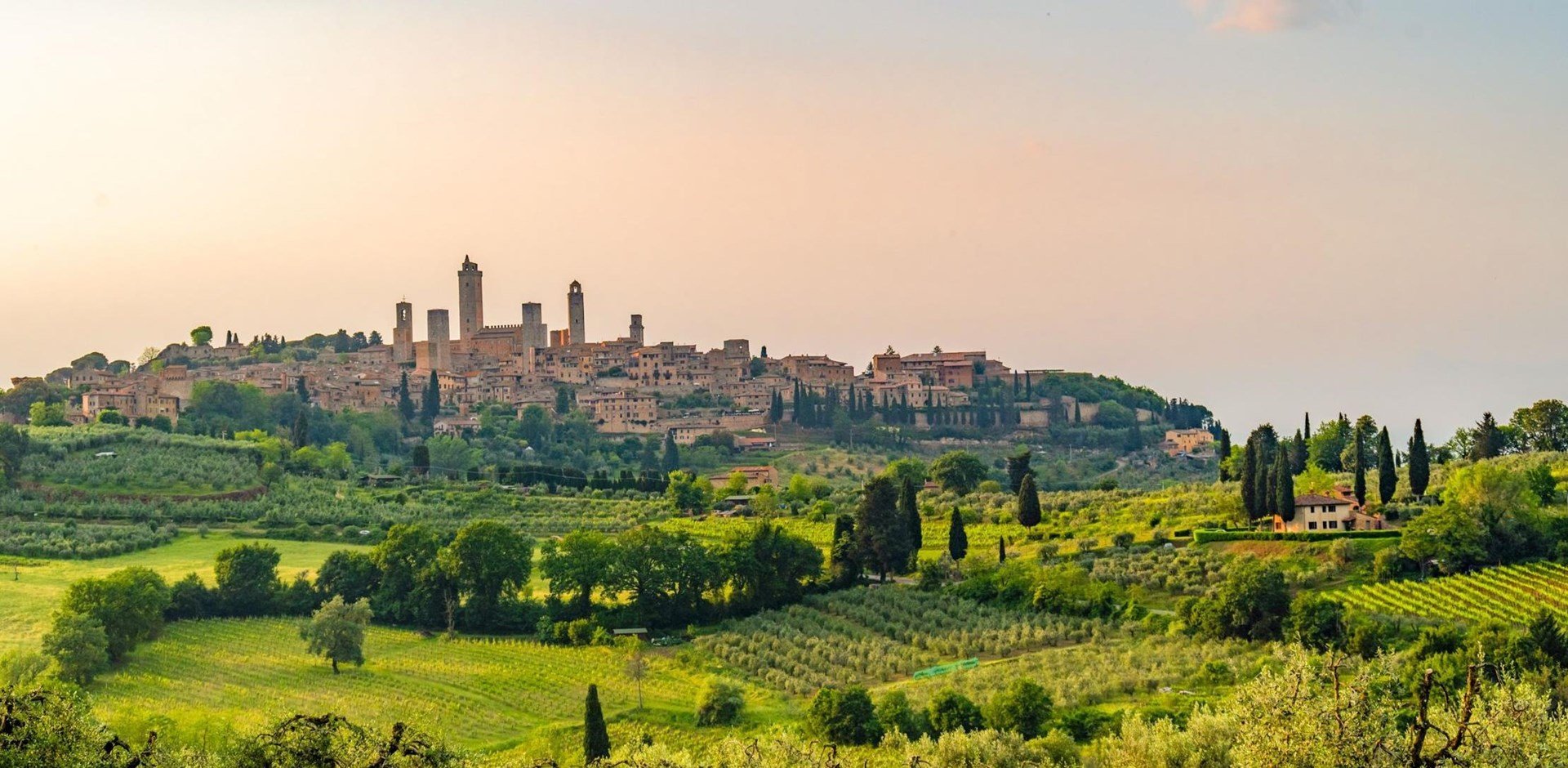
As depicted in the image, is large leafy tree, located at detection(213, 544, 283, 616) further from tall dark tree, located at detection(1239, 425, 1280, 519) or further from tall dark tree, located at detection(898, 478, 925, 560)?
tall dark tree, located at detection(1239, 425, 1280, 519)

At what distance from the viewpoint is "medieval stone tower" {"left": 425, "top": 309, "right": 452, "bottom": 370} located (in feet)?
341

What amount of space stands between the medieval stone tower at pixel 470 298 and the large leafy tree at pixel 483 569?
72537 mm

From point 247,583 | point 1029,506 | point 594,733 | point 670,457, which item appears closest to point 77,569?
point 247,583

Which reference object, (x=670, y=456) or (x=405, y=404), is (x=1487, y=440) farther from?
(x=405, y=404)

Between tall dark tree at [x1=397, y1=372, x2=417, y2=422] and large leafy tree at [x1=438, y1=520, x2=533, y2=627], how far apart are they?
4892 centimetres

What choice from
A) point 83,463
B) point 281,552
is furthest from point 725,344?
point 281,552

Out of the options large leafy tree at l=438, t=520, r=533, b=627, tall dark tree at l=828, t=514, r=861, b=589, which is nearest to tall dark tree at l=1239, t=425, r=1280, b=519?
tall dark tree at l=828, t=514, r=861, b=589

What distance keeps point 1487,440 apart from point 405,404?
57604 mm

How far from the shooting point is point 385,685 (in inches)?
1352

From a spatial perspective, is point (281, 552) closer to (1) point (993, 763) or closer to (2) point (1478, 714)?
(1) point (993, 763)

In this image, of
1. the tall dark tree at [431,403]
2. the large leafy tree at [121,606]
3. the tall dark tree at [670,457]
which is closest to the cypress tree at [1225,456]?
the tall dark tree at [670,457]

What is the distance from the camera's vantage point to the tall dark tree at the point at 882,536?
139ft

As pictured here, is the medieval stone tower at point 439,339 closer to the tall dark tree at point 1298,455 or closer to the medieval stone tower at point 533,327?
the medieval stone tower at point 533,327

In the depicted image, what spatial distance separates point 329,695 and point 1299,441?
31797mm
